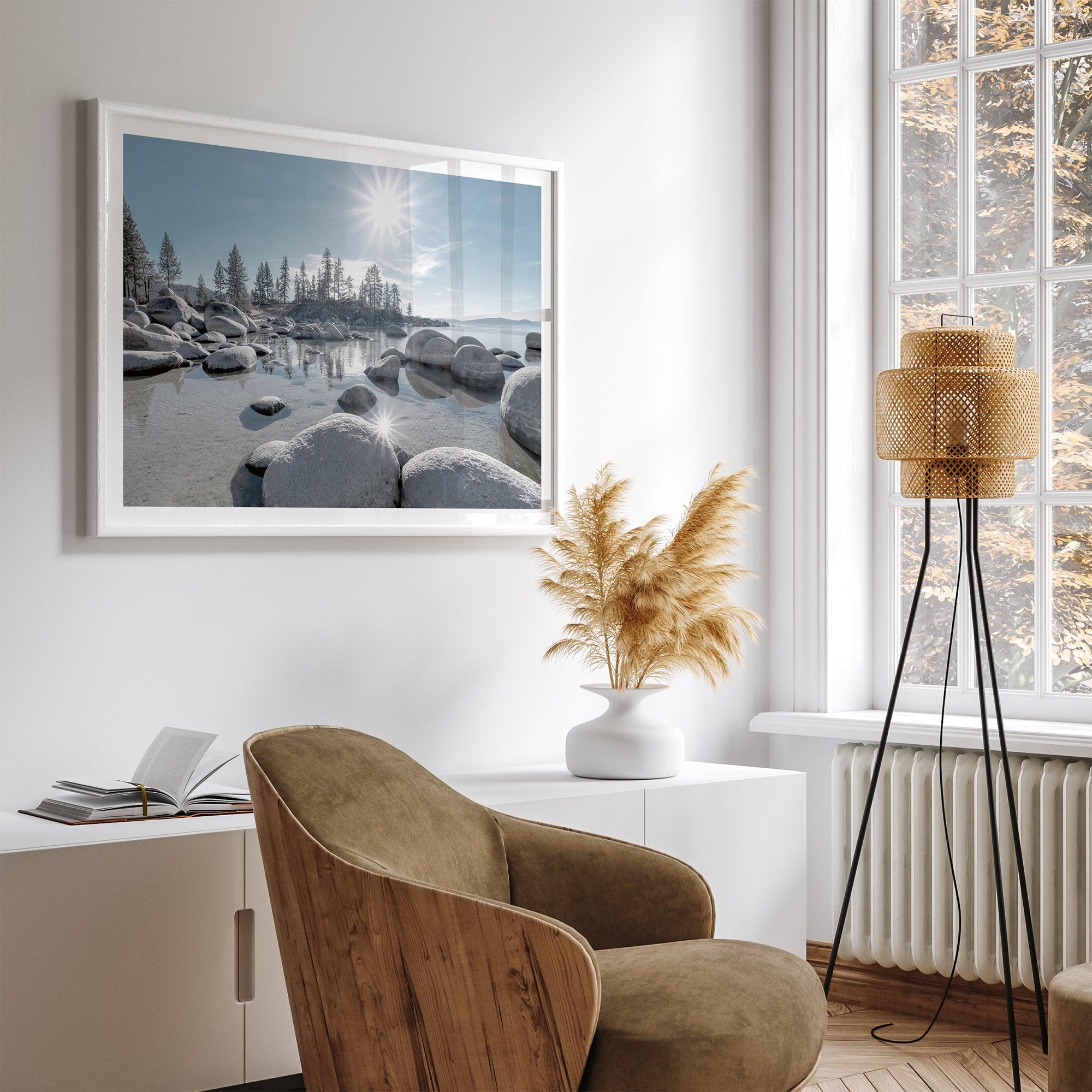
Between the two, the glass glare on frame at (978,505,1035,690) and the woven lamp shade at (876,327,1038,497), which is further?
the glass glare on frame at (978,505,1035,690)

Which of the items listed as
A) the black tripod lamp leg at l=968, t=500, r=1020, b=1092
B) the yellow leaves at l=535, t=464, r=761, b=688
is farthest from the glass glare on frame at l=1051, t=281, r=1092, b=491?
the yellow leaves at l=535, t=464, r=761, b=688

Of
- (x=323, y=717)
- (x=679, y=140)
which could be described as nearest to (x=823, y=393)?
(x=679, y=140)

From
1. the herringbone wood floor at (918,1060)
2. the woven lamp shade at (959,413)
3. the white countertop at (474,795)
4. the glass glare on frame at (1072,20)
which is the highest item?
the glass glare on frame at (1072,20)

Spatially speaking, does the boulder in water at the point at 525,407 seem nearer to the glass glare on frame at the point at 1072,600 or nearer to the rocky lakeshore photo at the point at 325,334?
the rocky lakeshore photo at the point at 325,334

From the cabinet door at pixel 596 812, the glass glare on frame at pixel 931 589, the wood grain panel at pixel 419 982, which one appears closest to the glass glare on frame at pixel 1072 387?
the glass glare on frame at pixel 931 589

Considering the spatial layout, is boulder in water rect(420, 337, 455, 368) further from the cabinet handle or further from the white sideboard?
the cabinet handle

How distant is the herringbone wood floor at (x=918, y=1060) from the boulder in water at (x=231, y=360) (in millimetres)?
1955

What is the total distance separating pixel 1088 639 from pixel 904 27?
184 cm

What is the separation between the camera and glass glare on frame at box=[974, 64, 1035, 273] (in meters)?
3.65

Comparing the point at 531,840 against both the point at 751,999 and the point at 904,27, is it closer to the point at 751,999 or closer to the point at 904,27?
the point at 751,999

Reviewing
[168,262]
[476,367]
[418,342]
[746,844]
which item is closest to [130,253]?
[168,262]

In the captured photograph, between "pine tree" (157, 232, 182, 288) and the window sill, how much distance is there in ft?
6.51

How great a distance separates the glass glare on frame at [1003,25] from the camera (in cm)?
365

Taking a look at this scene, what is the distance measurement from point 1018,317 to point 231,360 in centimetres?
214
